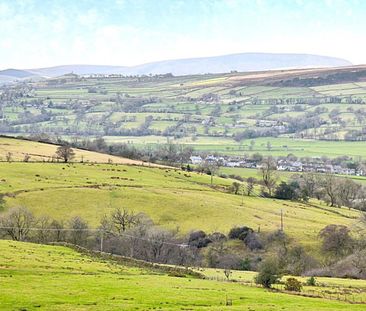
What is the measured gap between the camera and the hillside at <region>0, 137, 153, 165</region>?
452ft

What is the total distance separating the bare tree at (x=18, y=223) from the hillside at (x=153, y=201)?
21.5 feet

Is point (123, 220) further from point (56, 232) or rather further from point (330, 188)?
point (330, 188)

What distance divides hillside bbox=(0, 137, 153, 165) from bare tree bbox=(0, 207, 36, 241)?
42.0 m

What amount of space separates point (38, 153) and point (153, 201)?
144ft

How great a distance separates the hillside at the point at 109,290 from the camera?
4412 centimetres

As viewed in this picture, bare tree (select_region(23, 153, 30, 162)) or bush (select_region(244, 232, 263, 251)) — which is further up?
bare tree (select_region(23, 153, 30, 162))

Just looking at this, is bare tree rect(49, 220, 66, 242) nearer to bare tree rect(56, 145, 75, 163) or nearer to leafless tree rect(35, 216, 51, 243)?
leafless tree rect(35, 216, 51, 243)

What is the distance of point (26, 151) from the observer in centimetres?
14488

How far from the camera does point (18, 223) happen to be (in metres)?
88.2

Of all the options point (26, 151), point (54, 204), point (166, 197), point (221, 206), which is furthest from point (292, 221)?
point (26, 151)

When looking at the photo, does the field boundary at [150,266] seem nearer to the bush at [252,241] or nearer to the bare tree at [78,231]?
the bare tree at [78,231]

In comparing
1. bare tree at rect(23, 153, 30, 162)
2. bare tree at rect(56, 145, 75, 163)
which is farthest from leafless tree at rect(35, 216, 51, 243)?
bare tree at rect(56, 145, 75, 163)

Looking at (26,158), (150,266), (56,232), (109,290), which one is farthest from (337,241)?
(26,158)

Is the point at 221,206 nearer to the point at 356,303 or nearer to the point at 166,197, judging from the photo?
the point at 166,197
